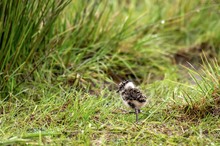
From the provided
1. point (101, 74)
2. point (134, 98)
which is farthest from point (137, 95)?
point (101, 74)

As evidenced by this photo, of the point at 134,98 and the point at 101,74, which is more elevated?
the point at 101,74

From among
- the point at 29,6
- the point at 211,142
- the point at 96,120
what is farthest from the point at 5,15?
the point at 211,142

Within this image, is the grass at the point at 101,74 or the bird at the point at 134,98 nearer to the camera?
the grass at the point at 101,74

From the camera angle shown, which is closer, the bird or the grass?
the grass

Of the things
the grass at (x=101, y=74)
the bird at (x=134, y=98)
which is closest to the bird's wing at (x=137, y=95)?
the bird at (x=134, y=98)

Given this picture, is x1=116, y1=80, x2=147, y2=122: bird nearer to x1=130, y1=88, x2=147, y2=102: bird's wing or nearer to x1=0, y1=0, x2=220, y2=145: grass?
x1=130, y1=88, x2=147, y2=102: bird's wing

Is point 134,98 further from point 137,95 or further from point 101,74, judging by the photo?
point 101,74

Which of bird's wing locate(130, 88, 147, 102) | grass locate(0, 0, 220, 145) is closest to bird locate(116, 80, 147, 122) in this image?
bird's wing locate(130, 88, 147, 102)

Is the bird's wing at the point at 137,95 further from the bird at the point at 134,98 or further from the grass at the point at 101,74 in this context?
the grass at the point at 101,74
